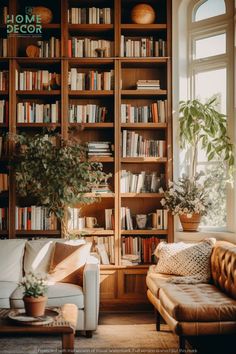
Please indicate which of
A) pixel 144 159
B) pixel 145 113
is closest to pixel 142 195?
pixel 144 159

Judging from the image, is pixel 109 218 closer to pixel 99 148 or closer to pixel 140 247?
pixel 140 247

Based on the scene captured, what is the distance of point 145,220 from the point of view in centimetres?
598

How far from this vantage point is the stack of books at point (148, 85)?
5.98 m

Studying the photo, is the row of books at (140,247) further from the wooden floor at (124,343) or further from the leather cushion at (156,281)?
the wooden floor at (124,343)

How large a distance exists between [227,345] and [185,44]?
138 inches

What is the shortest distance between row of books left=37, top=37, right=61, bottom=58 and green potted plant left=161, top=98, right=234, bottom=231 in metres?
1.53

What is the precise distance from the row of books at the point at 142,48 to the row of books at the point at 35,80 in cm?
84

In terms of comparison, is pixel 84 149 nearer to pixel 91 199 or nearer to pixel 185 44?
pixel 91 199

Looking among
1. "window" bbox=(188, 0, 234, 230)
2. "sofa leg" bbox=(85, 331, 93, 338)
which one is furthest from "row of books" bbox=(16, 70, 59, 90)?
"sofa leg" bbox=(85, 331, 93, 338)

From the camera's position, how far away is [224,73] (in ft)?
19.4

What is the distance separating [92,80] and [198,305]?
10.1ft

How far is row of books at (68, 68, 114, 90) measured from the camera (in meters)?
5.96

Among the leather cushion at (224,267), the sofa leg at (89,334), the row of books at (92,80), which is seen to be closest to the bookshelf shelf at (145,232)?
the leather cushion at (224,267)

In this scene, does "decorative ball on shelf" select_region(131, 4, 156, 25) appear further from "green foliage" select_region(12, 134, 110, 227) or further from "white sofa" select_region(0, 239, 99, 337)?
"white sofa" select_region(0, 239, 99, 337)
